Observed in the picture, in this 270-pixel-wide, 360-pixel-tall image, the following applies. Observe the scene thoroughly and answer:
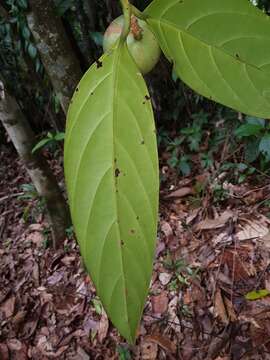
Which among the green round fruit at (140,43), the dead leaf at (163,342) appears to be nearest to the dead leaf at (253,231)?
the dead leaf at (163,342)

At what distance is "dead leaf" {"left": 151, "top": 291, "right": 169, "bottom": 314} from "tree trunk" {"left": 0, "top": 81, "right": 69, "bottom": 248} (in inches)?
27.1

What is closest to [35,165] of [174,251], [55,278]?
[55,278]

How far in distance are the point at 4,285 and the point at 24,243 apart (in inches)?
11.8

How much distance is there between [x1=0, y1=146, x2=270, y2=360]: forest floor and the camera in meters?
1.55

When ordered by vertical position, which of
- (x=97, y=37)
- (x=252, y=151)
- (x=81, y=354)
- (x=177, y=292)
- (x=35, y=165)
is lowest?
(x=81, y=354)

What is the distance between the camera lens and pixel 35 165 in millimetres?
1855

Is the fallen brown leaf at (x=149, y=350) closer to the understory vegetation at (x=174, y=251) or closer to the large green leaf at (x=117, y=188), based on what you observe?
the understory vegetation at (x=174, y=251)

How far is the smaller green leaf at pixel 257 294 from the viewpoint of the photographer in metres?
1.54

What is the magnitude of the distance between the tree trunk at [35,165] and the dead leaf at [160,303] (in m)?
0.69

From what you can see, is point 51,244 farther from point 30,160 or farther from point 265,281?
point 265,281

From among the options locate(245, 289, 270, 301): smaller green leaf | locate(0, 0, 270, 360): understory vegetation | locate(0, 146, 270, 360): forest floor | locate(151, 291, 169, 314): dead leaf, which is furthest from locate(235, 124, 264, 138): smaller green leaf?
locate(151, 291, 169, 314): dead leaf

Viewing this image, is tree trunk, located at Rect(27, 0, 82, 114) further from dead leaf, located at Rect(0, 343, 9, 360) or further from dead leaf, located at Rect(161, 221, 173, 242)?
dead leaf, located at Rect(0, 343, 9, 360)

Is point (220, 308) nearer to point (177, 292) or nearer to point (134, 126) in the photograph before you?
point (177, 292)

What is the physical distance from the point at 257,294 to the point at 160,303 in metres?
0.42
